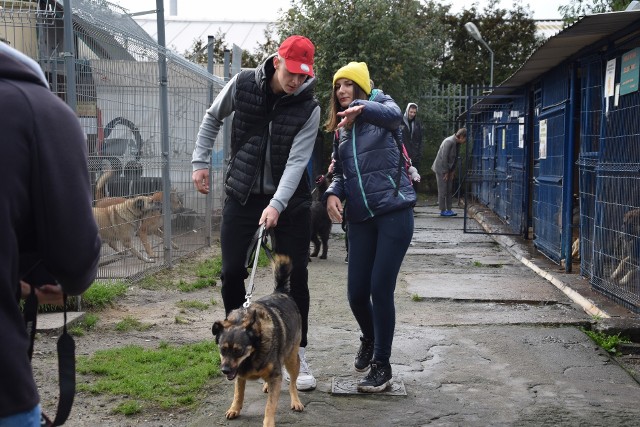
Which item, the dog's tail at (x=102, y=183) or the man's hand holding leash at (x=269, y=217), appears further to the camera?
the dog's tail at (x=102, y=183)

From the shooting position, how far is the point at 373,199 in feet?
15.1

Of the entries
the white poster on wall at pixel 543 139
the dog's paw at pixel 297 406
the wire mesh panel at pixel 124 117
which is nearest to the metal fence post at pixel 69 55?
the wire mesh panel at pixel 124 117

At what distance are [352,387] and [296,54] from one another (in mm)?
2103

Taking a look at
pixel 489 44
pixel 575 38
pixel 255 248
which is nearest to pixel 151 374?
pixel 255 248

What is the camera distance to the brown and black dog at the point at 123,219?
23.9 feet

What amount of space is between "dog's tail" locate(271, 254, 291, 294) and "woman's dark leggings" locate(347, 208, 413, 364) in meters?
0.46

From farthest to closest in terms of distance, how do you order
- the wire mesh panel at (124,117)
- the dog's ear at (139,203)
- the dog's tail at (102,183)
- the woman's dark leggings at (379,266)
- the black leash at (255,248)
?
the dog's ear at (139,203) < the dog's tail at (102,183) < the wire mesh panel at (124,117) < the woman's dark leggings at (379,266) < the black leash at (255,248)

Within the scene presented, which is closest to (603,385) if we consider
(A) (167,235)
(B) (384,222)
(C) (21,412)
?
(B) (384,222)

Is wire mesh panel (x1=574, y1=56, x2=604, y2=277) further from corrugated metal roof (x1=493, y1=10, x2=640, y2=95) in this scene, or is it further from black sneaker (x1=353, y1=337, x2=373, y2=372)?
black sneaker (x1=353, y1=337, x2=373, y2=372)

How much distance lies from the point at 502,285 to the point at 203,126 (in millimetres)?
5128

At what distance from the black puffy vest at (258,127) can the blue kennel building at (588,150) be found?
326 cm

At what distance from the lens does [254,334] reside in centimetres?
384

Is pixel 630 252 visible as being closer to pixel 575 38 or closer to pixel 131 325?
pixel 575 38

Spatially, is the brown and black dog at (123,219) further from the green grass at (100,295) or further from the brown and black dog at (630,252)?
the brown and black dog at (630,252)
